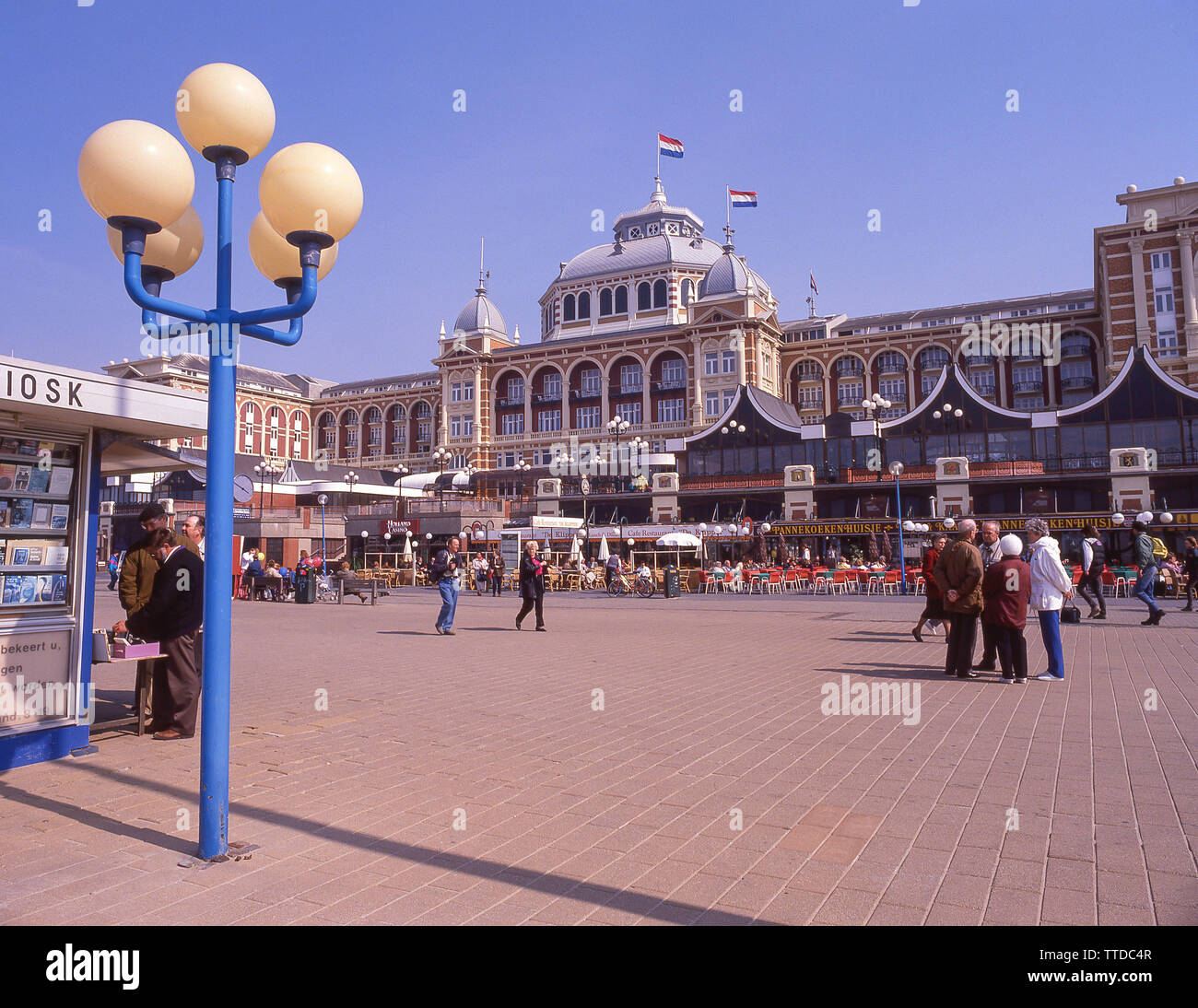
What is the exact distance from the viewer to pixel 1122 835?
4.11 meters

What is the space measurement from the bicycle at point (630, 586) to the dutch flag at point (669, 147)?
144 feet

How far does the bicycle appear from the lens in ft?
101

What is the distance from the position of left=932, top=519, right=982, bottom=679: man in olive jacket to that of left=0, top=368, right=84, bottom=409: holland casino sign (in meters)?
8.52

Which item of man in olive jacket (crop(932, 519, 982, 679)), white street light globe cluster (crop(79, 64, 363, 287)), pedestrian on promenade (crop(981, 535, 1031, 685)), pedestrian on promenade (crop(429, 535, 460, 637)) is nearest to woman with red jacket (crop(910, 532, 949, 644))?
man in olive jacket (crop(932, 519, 982, 679))

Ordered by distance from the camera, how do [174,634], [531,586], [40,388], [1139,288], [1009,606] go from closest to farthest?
[40,388], [174,634], [1009,606], [531,586], [1139,288]

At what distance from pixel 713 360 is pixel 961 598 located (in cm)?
5491
